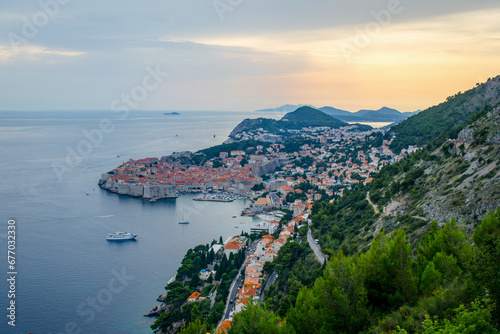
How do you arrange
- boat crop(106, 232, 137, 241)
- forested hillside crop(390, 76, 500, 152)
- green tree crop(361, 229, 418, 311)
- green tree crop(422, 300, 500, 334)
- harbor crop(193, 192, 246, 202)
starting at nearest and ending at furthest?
green tree crop(422, 300, 500, 334)
green tree crop(361, 229, 418, 311)
boat crop(106, 232, 137, 241)
forested hillside crop(390, 76, 500, 152)
harbor crop(193, 192, 246, 202)

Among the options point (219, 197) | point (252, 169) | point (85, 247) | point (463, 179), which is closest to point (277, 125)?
point (252, 169)

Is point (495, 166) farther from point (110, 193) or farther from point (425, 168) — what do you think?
point (110, 193)

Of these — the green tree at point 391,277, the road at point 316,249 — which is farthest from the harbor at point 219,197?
the green tree at point 391,277

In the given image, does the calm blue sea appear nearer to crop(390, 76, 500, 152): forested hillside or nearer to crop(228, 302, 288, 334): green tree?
crop(228, 302, 288, 334): green tree

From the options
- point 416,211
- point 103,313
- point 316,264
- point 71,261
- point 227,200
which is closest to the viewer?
point 416,211

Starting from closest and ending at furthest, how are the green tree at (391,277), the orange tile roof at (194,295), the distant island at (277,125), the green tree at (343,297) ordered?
the green tree at (343,297) < the green tree at (391,277) < the orange tile roof at (194,295) < the distant island at (277,125)

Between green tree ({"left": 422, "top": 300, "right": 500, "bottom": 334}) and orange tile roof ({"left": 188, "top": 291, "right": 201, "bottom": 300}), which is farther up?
green tree ({"left": 422, "top": 300, "right": 500, "bottom": 334})

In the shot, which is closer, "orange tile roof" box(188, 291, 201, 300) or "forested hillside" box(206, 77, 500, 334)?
"forested hillside" box(206, 77, 500, 334)

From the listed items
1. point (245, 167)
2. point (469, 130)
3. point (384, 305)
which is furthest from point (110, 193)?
point (384, 305)

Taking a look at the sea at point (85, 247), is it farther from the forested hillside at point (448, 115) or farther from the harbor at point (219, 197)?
the forested hillside at point (448, 115)

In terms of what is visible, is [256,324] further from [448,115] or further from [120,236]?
[448,115]

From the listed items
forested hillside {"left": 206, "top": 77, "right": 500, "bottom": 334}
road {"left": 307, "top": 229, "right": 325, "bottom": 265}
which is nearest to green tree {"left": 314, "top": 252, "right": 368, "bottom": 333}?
forested hillside {"left": 206, "top": 77, "right": 500, "bottom": 334}
